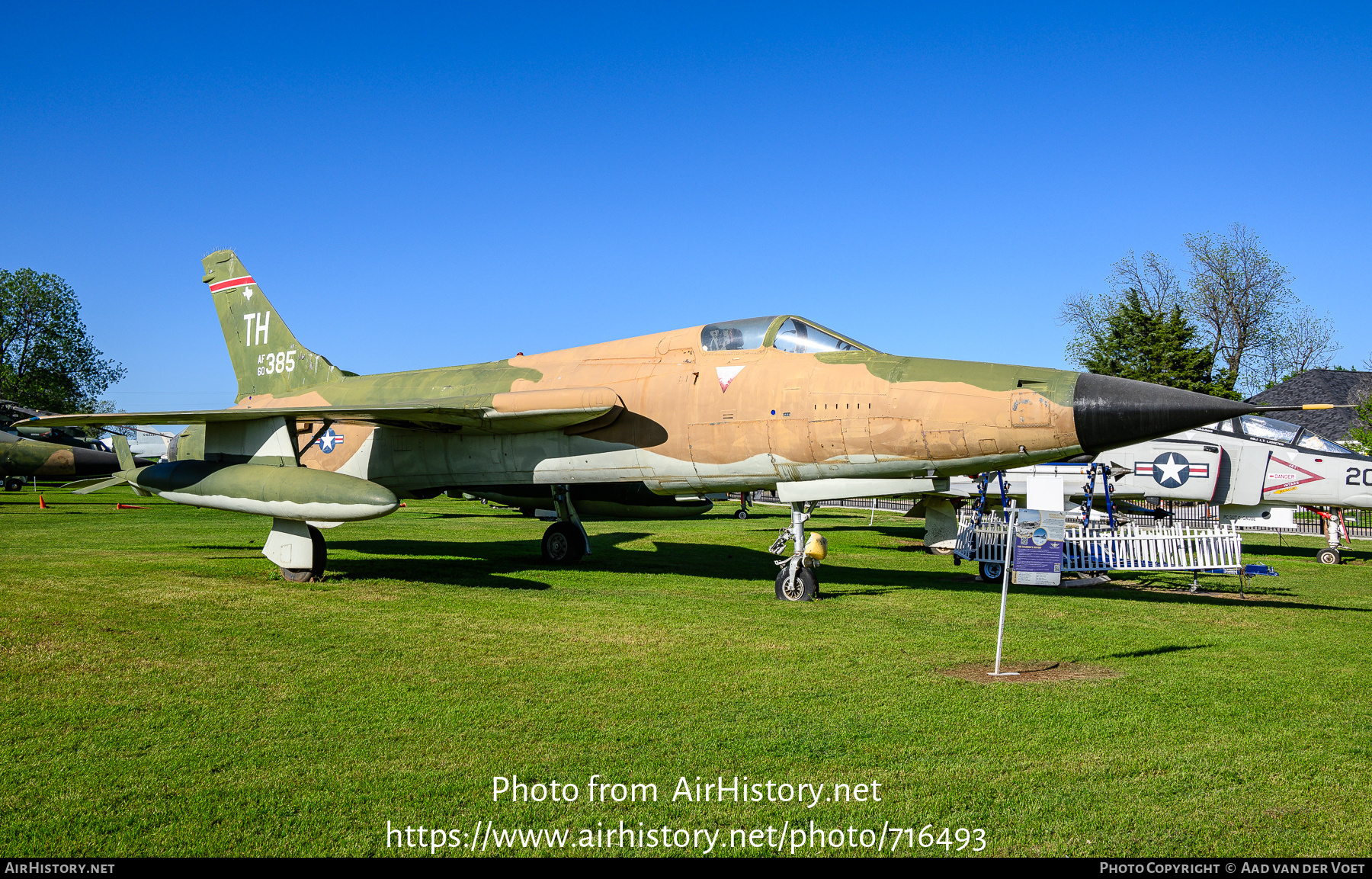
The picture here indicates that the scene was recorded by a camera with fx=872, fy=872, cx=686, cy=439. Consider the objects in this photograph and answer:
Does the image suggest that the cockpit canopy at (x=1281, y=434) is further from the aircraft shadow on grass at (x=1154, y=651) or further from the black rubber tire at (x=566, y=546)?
the black rubber tire at (x=566, y=546)

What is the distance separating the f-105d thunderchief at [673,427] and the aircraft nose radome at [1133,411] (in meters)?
0.02

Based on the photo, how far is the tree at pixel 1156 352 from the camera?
45.9m

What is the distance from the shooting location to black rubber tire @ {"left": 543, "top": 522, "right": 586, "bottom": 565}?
→ 15039 millimetres

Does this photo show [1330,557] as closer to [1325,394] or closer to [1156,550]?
[1156,550]

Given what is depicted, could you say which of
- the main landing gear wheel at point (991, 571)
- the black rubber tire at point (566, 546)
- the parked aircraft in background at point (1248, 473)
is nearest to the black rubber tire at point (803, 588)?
the main landing gear wheel at point (991, 571)

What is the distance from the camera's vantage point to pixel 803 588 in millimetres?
10391

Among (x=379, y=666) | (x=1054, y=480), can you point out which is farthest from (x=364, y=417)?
(x=1054, y=480)

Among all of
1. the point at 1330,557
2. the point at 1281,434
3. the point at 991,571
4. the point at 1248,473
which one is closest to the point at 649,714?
the point at 991,571

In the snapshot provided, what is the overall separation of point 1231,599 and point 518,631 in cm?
949

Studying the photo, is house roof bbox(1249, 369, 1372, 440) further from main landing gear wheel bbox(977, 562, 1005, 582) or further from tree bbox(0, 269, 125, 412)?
tree bbox(0, 269, 125, 412)

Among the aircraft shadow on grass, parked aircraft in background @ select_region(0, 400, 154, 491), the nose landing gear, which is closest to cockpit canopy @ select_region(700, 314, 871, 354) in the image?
the nose landing gear

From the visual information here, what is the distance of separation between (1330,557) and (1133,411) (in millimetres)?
13795

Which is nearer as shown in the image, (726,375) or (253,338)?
(726,375)

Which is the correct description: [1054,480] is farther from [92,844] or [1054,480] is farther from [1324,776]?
[92,844]
